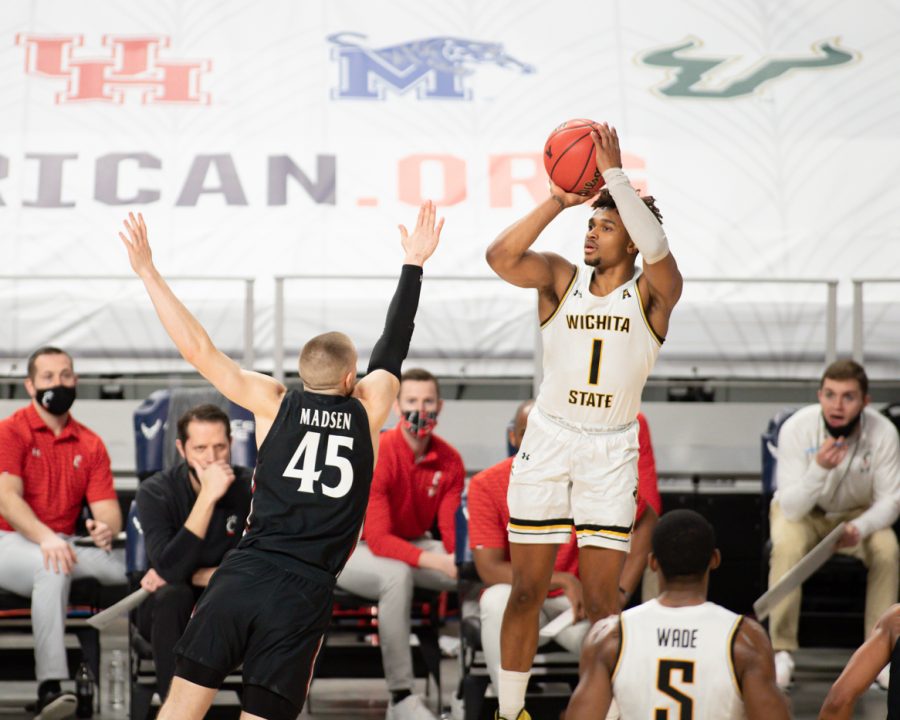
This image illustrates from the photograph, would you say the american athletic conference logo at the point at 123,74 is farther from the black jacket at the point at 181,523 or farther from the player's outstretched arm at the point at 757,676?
the player's outstretched arm at the point at 757,676

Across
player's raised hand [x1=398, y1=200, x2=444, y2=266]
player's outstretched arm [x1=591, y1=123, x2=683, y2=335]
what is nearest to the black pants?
player's raised hand [x1=398, y1=200, x2=444, y2=266]

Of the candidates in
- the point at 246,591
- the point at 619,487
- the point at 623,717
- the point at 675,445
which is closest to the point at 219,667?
the point at 246,591

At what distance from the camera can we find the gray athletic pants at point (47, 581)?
601 cm

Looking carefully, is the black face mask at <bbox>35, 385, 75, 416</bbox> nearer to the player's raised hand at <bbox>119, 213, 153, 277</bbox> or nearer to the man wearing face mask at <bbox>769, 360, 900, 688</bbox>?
the player's raised hand at <bbox>119, 213, 153, 277</bbox>

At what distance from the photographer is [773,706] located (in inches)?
140

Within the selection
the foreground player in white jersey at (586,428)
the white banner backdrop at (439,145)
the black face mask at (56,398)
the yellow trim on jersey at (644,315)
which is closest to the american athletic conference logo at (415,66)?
the white banner backdrop at (439,145)

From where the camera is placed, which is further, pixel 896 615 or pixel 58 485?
pixel 58 485

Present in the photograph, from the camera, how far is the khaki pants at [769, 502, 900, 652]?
6.70 m

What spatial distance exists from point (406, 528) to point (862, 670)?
3.22 m

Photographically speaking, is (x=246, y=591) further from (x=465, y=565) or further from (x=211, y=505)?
(x=465, y=565)

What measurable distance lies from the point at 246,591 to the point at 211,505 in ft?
5.43

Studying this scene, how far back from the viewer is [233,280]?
26.6ft

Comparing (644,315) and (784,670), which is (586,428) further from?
(784,670)

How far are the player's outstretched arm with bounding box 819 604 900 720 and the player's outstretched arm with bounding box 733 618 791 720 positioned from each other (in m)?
0.18
